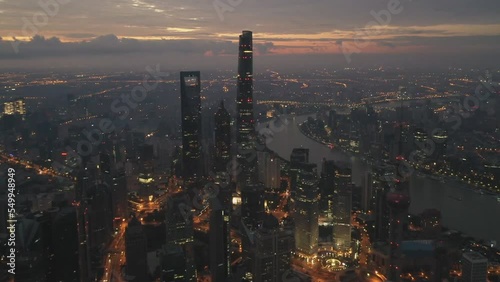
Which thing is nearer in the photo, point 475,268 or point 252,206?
point 475,268

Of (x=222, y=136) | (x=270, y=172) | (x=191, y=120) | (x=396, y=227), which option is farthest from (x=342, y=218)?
(x=191, y=120)

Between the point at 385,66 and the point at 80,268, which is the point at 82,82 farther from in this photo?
the point at 385,66

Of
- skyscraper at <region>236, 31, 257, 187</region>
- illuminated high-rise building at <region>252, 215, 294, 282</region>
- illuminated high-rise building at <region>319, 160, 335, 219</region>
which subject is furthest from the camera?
skyscraper at <region>236, 31, 257, 187</region>

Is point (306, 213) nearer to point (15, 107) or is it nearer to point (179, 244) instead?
point (179, 244)

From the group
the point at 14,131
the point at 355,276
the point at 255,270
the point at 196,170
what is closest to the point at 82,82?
the point at 14,131

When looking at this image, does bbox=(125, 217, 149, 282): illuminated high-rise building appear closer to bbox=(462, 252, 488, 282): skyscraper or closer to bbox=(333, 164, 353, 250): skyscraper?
bbox=(333, 164, 353, 250): skyscraper

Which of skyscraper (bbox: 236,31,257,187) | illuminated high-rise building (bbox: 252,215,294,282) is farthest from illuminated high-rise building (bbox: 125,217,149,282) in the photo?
skyscraper (bbox: 236,31,257,187)
